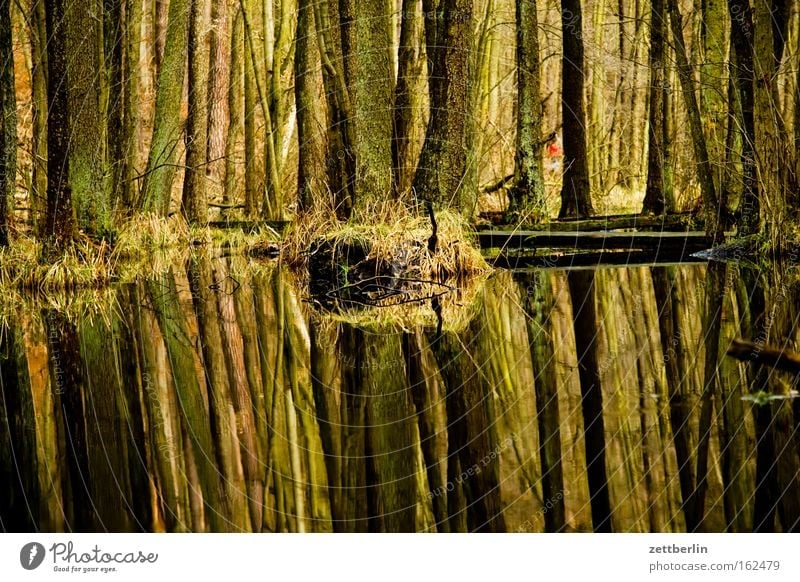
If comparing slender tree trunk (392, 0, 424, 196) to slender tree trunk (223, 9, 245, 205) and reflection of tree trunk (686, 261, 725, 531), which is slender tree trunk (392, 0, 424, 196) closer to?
reflection of tree trunk (686, 261, 725, 531)

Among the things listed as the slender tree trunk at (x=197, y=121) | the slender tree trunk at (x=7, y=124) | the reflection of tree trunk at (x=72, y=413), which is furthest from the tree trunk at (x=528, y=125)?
the reflection of tree trunk at (x=72, y=413)

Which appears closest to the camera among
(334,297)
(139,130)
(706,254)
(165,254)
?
(334,297)

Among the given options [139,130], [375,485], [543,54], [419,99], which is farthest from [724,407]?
[543,54]

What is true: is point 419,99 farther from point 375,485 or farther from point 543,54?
point 375,485

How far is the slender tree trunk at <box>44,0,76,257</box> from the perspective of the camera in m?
10.5

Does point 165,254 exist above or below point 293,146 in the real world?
below

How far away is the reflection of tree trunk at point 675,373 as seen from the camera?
5406mm

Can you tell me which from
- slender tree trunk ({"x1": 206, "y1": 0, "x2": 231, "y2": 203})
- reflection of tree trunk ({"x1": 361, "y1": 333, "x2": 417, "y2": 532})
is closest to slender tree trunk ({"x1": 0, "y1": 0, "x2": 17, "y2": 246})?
slender tree trunk ({"x1": 206, "y1": 0, "x2": 231, "y2": 203})

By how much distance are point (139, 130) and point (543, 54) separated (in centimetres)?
788

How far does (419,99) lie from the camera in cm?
1350

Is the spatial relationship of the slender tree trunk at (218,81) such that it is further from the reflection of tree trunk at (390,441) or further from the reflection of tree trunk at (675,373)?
the reflection of tree trunk at (390,441)

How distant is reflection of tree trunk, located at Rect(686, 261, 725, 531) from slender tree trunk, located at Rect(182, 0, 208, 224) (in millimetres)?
8307

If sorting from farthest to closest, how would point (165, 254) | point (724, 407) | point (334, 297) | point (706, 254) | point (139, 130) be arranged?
point (139, 130), point (165, 254), point (706, 254), point (334, 297), point (724, 407)
